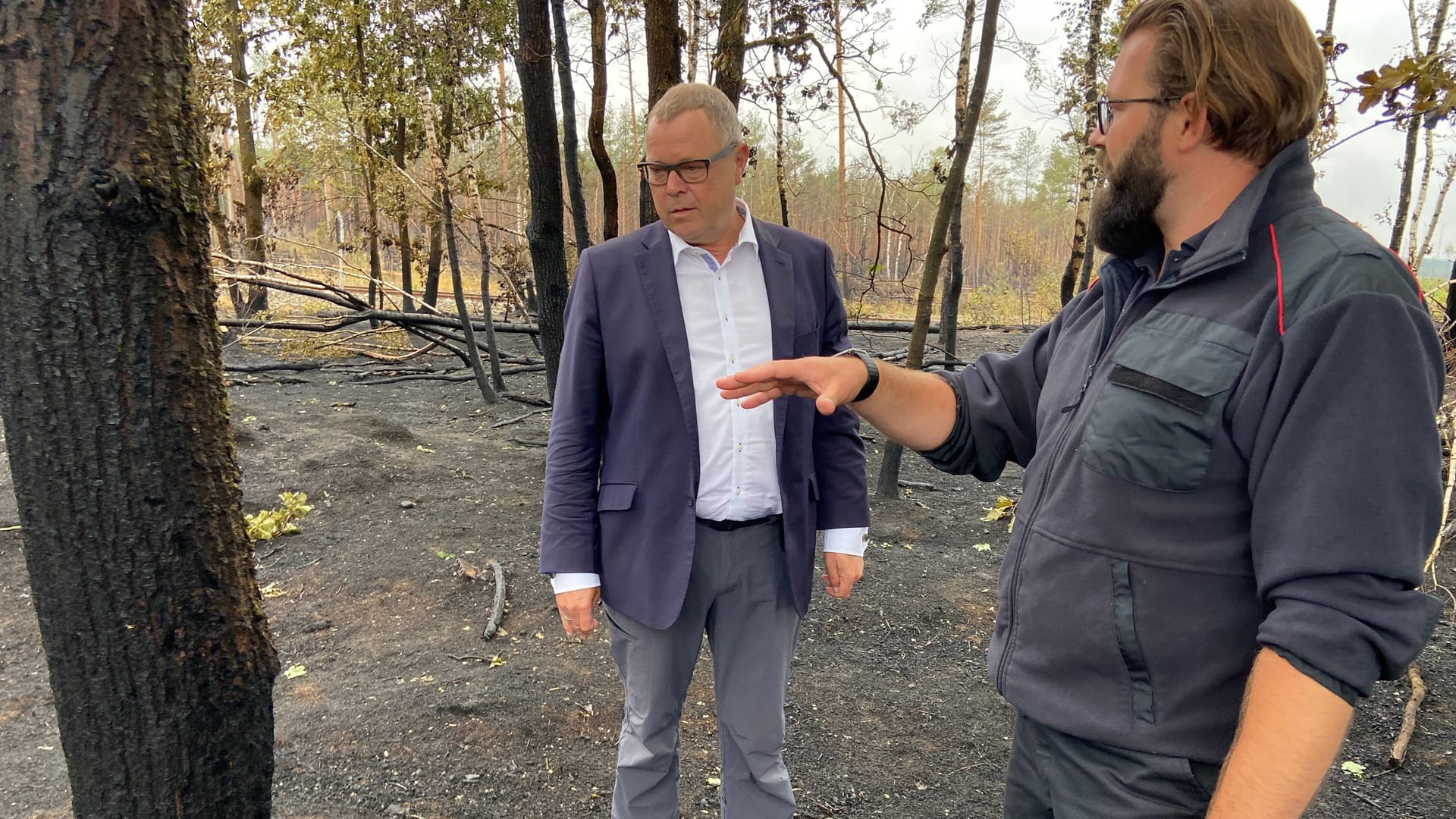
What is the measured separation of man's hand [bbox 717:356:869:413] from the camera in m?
1.59

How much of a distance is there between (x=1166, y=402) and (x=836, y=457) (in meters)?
1.24

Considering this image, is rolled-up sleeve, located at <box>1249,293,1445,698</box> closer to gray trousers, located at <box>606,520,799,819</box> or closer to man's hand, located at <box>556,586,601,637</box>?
gray trousers, located at <box>606,520,799,819</box>

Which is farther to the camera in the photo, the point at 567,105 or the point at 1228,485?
the point at 567,105

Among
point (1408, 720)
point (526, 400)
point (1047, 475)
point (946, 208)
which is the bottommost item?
point (1408, 720)

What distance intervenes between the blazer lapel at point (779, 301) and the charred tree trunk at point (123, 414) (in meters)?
1.33

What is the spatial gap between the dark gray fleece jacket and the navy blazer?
899mm

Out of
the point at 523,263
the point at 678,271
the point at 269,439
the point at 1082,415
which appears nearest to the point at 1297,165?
the point at 1082,415

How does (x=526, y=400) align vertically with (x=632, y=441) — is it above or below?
below

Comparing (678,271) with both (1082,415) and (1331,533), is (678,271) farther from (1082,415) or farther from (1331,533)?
(1331,533)

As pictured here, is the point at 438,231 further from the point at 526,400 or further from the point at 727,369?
the point at 727,369

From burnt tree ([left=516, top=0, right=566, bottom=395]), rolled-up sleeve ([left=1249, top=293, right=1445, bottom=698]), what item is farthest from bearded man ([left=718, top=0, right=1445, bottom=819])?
burnt tree ([left=516, top=0, right=566, bottom=395])

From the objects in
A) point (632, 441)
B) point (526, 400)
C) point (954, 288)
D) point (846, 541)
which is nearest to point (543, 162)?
point (632, 441)

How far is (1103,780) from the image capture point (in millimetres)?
1306

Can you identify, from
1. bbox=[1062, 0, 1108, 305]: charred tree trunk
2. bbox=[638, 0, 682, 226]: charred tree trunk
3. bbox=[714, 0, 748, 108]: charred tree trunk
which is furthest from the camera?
bbox=[1062, 0, 1108, 305]: charred tree trunk
